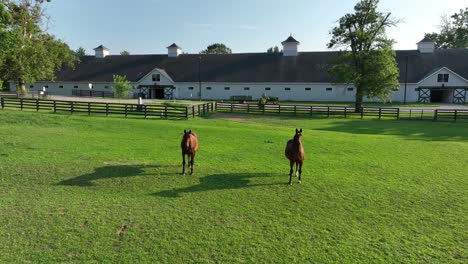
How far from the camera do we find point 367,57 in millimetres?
35094

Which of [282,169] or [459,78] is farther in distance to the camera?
[459,78]

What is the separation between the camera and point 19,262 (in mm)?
5336

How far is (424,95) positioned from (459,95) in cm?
512

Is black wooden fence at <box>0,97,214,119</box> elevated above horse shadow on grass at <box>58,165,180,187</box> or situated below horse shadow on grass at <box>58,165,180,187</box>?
above

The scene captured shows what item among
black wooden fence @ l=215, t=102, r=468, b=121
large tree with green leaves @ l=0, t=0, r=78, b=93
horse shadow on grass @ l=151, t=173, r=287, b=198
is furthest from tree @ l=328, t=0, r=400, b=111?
large tree with green leaves @ l=0, t=0, r=78, b=93

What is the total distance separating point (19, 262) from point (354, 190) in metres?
7.71

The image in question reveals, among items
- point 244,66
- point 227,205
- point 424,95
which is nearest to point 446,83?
point 424,95

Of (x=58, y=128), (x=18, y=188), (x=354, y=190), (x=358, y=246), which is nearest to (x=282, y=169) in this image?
(x=354, y=190)

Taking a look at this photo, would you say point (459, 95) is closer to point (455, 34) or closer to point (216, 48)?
point (455, 34)

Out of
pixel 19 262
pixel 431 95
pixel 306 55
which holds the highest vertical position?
pixel 306 55

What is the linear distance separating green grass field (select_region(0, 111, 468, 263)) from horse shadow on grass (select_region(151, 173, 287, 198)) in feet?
0.10

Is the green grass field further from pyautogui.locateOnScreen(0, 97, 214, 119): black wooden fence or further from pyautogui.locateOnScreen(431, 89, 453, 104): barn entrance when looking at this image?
pyautogui.locateOnScreen(431, 89, 453, 104): barn entrance

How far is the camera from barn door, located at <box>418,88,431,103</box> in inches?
1983

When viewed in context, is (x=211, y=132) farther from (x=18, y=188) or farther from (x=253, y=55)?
(x=253, y=55)
